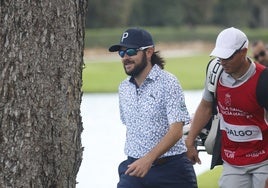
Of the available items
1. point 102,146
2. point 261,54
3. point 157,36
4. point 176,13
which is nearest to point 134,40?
point 261,54

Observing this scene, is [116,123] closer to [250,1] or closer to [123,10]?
[123,10]

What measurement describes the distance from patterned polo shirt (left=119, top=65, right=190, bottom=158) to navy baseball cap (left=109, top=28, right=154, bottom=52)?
8.4 inches

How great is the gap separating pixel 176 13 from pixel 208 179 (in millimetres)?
65907

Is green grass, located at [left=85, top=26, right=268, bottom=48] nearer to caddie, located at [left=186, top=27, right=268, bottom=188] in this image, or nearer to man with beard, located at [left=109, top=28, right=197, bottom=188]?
man with beard, located at [left=109, top=28, right=197, bottom=188]

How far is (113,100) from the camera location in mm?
23234

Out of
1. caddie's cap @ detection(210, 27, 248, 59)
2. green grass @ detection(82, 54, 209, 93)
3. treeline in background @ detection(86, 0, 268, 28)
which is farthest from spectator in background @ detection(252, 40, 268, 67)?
treeline in background @ detection(86, 0, 268, 28)

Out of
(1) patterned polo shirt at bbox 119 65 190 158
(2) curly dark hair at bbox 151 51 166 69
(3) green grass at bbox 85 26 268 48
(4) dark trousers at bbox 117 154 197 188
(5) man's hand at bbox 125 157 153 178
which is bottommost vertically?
(3) green grass at bbox 85 26 268 48

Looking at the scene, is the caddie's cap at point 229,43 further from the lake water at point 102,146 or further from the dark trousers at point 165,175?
the lake water at point 102,146

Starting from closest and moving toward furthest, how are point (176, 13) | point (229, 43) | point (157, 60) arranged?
1. point (229, 43)
2. point (157, 60)
3. point (176, 13)

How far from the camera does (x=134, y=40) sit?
6.43m

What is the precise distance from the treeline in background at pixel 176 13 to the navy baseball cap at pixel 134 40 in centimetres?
A: 5516

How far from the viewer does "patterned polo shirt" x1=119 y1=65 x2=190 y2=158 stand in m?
6.17

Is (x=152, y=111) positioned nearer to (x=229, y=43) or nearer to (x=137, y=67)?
(x=137, y=67)

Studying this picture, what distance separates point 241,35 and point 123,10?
207 feet
